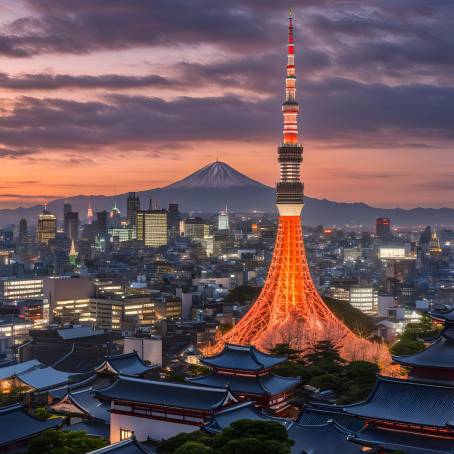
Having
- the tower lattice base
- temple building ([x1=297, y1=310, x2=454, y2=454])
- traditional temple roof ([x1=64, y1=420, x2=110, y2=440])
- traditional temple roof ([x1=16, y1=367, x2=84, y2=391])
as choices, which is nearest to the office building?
the tower lattice base

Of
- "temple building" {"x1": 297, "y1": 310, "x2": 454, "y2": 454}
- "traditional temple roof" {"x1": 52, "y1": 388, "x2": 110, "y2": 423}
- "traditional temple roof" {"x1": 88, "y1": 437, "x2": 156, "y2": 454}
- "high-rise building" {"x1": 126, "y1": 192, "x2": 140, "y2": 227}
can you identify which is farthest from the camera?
"high-rise building" {"x1": 126, "y1": 192, "x2": 140, "y2": 227}

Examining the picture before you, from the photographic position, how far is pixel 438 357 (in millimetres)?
15469

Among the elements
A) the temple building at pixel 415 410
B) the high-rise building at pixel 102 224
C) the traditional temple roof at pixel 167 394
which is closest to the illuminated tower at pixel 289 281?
the traditional temple roof at pixel 167 394

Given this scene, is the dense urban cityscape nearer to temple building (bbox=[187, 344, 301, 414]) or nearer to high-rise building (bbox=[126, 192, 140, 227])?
temple building (bbox=[187, 344, 301, 414])

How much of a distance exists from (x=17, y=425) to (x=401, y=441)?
7.07 m

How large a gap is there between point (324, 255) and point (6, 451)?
399 feet

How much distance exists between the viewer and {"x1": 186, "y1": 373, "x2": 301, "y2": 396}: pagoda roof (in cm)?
1933

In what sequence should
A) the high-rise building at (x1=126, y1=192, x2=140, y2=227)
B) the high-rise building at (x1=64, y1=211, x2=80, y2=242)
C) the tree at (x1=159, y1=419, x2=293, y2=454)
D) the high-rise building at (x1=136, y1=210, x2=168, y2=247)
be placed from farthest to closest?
1. the high-rise building at (x1=64, y1=211, x2=80, y2=242)
2. the high-rise building at (x1=126, y1=192, x2=140, y2=227)
3. the high-rise building at (x1=136, y1=210, x2=168, y2=247)
4. the tree at (x1=159, y1=419, x2=293, y2=454)

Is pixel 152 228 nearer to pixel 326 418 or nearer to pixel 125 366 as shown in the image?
pixel 125 366

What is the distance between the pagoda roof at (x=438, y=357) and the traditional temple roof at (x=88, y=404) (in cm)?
746

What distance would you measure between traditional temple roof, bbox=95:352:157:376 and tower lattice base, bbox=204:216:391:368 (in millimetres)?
8659

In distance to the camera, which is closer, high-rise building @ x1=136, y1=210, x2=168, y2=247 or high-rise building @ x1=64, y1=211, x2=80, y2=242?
high-rise building @ x1=136, y1=210, x2=168, y2=247

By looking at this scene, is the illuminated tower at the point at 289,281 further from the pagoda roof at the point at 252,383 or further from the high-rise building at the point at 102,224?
the high-rise building at the point at 102,224

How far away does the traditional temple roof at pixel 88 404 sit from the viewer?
19.9m
